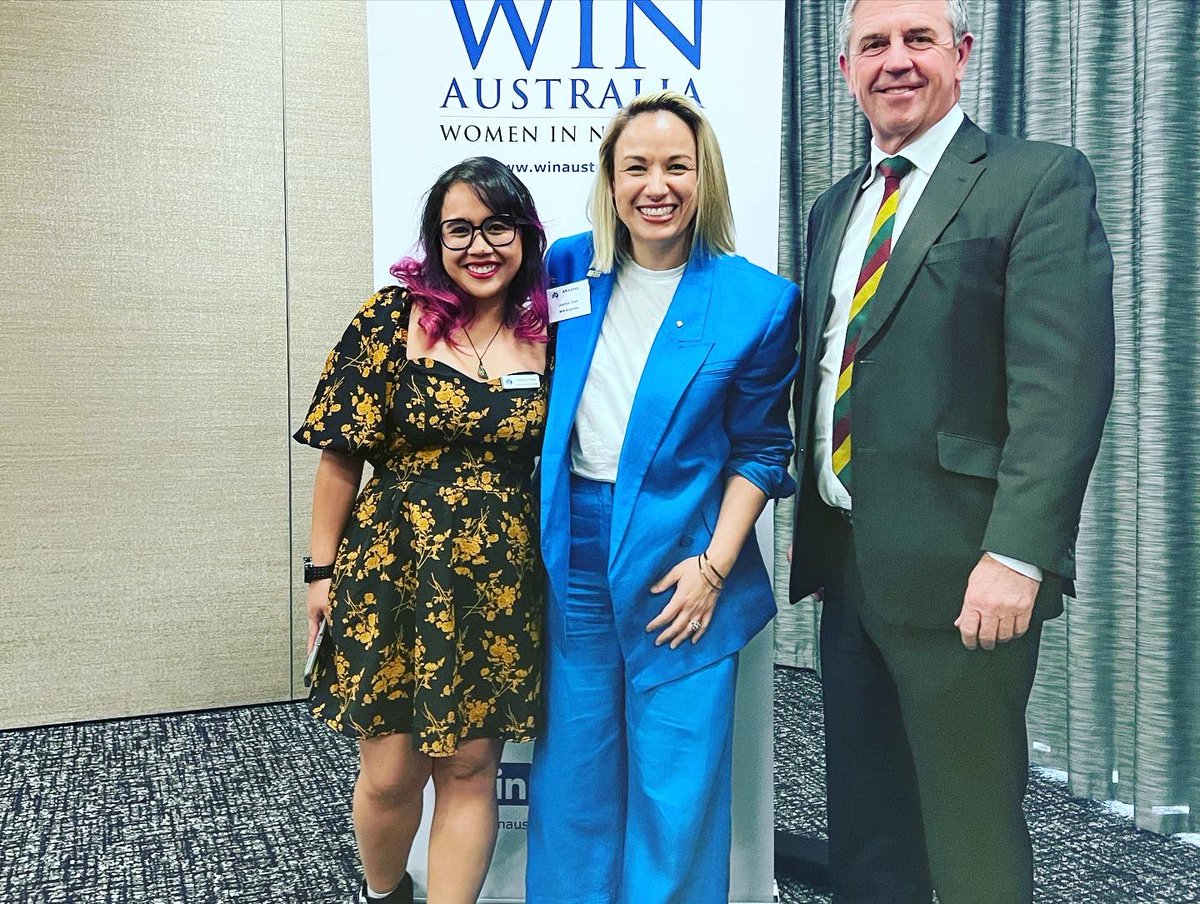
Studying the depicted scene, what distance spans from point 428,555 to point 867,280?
89 cm

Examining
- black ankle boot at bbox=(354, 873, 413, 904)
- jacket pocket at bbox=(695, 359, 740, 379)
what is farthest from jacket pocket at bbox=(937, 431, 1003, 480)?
black ankle boot at bbox=(354, 873, 413, 904)

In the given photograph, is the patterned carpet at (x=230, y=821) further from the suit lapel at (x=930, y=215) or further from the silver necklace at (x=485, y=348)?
the suit lapel at (x=930, y=215)

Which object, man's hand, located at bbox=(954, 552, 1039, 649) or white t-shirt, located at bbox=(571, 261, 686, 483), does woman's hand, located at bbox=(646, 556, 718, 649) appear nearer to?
white t-shirt, located at bbox=(571, 261, 686, 483)

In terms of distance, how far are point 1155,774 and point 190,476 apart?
10.3 ft

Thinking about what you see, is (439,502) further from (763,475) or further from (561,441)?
(763,475)

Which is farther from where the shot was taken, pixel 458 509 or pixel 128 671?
pixel 128 671

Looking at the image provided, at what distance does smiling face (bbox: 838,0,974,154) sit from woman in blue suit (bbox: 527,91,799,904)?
11.2 inches

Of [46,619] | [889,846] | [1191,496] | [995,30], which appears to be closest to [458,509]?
[889,846]

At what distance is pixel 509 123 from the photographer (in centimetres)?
201

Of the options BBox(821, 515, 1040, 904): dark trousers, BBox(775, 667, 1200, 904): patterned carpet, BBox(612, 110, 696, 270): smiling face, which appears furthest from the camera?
BBox(775, 667, 1200, 904): patterned carpet

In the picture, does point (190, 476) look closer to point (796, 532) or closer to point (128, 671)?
point (128, 671)

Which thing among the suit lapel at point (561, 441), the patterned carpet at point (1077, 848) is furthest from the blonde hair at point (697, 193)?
the patterned carpet at point (1077, 848)

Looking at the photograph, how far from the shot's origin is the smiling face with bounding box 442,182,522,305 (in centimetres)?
171

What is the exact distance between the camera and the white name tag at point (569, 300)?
5.80ft
